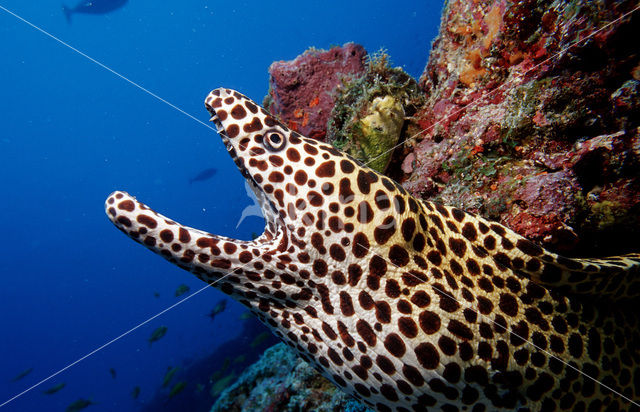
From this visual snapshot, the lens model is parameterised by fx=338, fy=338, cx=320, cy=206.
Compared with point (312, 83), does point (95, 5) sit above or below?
above

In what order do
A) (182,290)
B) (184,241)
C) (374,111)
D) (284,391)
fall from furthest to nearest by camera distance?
(182,290) < (284,391) < (374,111) < (184,241)

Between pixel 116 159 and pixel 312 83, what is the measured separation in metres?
130

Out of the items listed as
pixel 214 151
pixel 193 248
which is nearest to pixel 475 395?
pixel 193 248

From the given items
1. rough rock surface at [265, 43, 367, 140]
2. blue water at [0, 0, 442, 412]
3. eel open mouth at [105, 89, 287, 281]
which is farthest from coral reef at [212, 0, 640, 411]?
blue water at [0, 0, 442, 412]

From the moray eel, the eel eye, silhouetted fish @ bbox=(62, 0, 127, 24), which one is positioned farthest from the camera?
silhouetted fish @ bbox=(62, 0, 127, 24)

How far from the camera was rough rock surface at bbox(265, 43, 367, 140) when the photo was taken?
18.4 feet

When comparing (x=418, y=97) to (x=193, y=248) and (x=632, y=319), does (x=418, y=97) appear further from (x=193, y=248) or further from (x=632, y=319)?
(x=193, y=248)

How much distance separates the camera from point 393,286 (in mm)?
2127

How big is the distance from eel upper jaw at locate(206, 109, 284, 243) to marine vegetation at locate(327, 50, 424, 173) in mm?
1995

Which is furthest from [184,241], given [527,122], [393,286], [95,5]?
[95,5]

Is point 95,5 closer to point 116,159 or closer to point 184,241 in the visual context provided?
point 184,241

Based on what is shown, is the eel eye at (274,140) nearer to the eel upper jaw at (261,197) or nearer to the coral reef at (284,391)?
the eel upper jaw at (261,197)

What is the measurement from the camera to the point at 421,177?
3.61 meters

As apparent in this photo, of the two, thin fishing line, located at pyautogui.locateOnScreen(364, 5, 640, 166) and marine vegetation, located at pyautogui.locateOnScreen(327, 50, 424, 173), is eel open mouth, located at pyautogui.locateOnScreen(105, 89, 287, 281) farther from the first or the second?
marine vegetation, located at pyautogui.locateOnScreen(327, 50, 424, 173)
